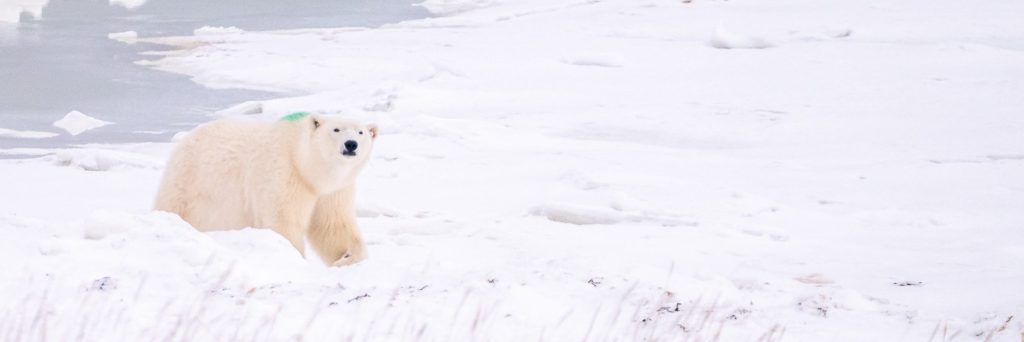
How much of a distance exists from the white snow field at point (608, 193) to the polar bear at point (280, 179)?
1.13ft

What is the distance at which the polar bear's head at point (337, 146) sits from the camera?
5.23 meters

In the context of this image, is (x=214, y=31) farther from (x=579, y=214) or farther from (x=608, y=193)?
(x=579, y=214)

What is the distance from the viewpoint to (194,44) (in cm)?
1953

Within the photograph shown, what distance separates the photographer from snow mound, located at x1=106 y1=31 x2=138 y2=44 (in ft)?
65.8

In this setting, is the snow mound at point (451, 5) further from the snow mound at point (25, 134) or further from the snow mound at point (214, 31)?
the snow mound at point (25, 134)

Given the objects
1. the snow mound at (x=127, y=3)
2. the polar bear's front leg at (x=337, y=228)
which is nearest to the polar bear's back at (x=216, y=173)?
the polar bear's front leg at (x=337, y=228)

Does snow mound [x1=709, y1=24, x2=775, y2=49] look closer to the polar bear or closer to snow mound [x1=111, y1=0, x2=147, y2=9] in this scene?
the polar bear

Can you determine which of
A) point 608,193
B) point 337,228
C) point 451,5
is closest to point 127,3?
point 451,5

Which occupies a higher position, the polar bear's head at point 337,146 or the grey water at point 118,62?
the polar bear's head at point 337,146

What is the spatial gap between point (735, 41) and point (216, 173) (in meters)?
11.6

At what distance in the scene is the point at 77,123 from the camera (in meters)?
11.9

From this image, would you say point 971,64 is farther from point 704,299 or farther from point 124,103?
point 704,299

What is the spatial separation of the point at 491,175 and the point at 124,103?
6.58m

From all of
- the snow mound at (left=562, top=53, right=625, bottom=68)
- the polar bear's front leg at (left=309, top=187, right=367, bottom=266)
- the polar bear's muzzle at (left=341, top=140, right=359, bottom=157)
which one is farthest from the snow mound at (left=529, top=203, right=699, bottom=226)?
the snow mound at (left=562, top=53, right=625, bottom=68)
